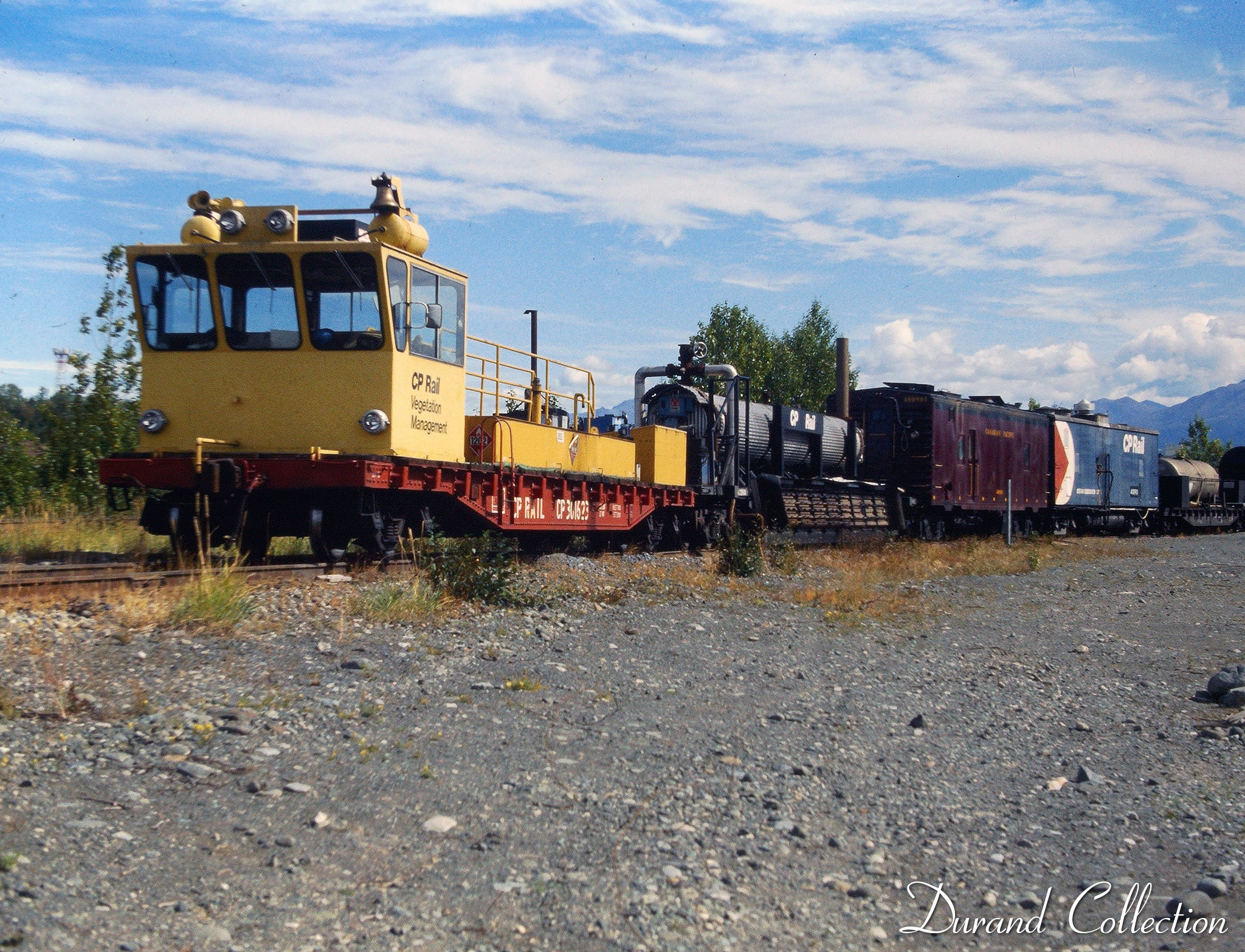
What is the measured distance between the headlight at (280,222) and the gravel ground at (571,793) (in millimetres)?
4350

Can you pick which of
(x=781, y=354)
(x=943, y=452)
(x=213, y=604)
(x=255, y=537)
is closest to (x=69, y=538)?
(x=255, y=537)

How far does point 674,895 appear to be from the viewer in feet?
12.2

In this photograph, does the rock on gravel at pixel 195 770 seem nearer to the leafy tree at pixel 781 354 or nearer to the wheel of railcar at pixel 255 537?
the wheel of railcar at pixel 255 537

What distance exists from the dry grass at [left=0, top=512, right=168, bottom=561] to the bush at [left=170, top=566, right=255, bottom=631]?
3.64 metres

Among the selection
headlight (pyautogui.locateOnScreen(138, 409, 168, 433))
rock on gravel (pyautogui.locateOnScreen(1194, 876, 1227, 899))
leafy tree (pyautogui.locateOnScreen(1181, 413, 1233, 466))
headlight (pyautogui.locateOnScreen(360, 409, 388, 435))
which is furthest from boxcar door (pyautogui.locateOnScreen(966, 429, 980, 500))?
leafy tree (pyautogui.locateOnScreen(1181, 413, 1233, 466))

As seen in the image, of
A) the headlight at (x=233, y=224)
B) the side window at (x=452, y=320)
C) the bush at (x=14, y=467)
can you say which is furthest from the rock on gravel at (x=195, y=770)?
the bush at (x=14, y=467)

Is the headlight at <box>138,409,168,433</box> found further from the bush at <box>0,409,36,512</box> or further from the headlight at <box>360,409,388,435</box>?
the bush at <box>0,409,36,512</box>

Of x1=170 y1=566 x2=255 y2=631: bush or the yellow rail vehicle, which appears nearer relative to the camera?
x1=170 y1=566 x2=255 y2=631: bush

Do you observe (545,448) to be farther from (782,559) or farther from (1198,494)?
(1198,494)

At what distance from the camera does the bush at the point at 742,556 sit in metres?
13.5

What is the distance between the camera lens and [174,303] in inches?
429

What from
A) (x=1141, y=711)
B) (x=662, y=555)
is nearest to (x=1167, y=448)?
(x=662, y=555)

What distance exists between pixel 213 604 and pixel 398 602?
4.90 feet

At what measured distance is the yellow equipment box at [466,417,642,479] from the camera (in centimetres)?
1232
